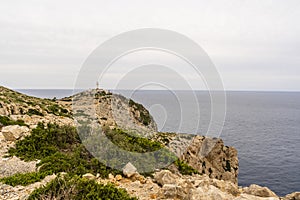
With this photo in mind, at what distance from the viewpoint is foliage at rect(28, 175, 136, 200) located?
23.5 ft

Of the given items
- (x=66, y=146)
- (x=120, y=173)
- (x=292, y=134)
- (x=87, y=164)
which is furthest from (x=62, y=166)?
(x=292, y=134)

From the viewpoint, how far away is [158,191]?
8.91 m

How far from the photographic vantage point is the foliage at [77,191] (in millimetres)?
7176

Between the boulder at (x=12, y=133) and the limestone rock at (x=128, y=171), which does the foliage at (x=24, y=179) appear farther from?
the boulder at (x=12, y=133)

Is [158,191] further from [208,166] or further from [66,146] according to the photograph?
[208,166]

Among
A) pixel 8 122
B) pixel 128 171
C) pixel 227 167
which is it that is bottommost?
pixel 227 167

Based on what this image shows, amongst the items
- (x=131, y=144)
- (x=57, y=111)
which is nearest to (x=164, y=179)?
(x=131, y=144)

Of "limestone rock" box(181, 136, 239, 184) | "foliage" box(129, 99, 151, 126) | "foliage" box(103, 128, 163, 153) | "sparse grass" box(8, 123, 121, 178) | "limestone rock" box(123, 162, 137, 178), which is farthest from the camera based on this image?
"foliage" box(129, 99, 151, 126)

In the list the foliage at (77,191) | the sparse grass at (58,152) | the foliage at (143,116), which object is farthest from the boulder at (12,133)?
the foliage at (143,116)

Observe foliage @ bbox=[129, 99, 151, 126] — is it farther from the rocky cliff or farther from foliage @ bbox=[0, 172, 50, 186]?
foliage @ bbox=[0, 172, 50, 186]

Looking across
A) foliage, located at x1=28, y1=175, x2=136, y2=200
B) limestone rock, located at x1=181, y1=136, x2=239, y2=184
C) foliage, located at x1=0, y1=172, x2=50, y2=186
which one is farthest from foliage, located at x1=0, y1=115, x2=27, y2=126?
limestone rock, located at x1=181, y1=136, x2=239, y2=184

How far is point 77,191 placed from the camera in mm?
7383

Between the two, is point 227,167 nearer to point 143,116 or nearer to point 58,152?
point 143,116

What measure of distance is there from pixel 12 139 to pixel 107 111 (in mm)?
21104
